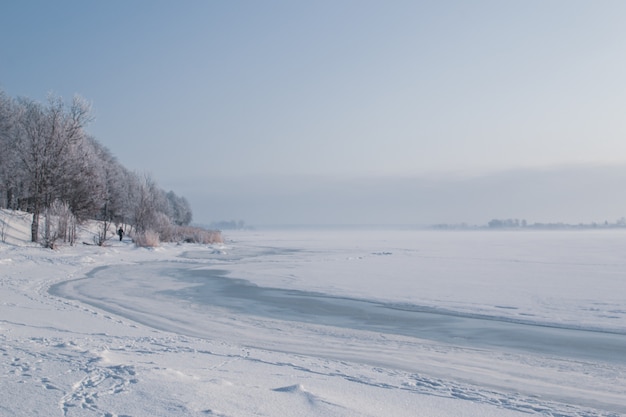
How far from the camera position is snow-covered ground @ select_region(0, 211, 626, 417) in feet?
16.6

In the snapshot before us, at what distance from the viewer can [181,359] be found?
6.80 meters

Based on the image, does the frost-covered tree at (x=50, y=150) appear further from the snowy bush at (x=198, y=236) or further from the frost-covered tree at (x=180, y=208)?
the frost-covered tree at (x=180, y=208)

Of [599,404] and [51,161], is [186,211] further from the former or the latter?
[599,404]

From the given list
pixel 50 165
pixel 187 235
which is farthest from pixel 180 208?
pixel 50 165

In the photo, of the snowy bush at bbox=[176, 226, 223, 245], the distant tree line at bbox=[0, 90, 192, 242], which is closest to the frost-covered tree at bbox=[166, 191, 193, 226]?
the snowy bush at bbox=[176, 226, 223, 245]

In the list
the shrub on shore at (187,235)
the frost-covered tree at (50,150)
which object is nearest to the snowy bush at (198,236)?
the shrub on shore at (187,235)

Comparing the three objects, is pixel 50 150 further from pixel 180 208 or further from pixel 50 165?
pixel 180 208

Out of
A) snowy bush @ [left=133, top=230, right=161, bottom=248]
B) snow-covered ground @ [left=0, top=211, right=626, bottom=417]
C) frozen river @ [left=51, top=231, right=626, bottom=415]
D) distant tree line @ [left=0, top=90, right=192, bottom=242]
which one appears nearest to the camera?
snow-covered ground @ [left=0, top=211, right=626, bottom=417]

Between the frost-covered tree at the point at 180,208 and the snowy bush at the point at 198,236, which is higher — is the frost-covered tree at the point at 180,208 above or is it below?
above

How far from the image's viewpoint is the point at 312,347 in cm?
855

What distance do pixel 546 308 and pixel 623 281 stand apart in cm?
699

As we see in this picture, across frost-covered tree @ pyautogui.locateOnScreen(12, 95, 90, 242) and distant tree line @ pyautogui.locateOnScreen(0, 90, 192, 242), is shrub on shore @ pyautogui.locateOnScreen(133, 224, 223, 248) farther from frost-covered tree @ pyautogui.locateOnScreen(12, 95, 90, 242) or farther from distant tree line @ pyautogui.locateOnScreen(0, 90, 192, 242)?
frost-covered tree @ pyautogui.locateOnScreen(12, 95, 90, 242)

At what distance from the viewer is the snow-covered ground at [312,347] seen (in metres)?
5.07

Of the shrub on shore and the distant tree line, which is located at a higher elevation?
the distant tree line
